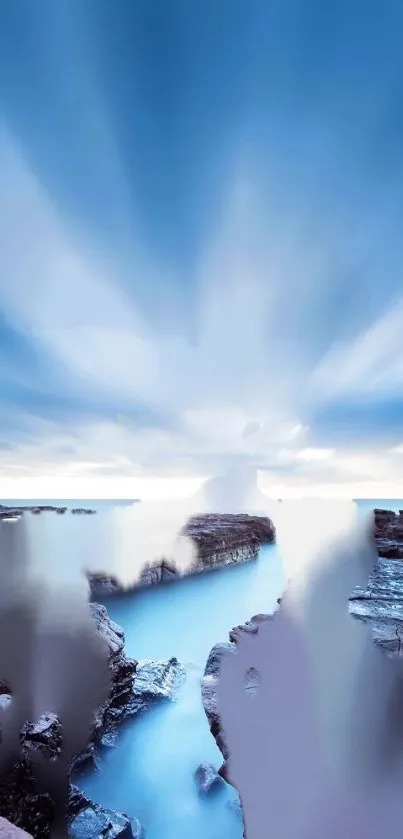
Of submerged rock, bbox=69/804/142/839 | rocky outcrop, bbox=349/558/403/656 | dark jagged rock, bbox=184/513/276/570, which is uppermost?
rocky outcrop, bbox=349/558/403/656

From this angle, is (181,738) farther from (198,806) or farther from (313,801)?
(313,801)

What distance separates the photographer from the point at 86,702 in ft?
18.3

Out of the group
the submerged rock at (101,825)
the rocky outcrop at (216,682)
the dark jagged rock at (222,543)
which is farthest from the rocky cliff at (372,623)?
the dark jagged rock at (222,543)

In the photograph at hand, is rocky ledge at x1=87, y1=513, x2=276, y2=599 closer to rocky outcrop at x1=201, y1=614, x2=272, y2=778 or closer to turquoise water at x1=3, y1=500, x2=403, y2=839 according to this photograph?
turquoise water at x1=3, y1=500, x2=403, y2=839

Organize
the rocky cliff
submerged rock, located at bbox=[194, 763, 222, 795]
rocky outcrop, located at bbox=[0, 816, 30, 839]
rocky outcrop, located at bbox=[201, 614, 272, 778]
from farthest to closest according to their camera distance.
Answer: submerged rock, located at bbox=[194, 763, 222, 795] → the rocky cliff → rocky outcrop, located at bbox=[201, 614, 272, 778] → rocky outcrop, located at bbox=[0, 816, 30, 839]

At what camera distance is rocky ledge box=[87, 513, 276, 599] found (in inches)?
633

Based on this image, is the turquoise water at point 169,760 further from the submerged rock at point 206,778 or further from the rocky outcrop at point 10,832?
the rocky outcrop at point 10,832

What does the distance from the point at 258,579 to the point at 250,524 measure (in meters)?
11.3

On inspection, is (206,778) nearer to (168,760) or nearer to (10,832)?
(168,760)

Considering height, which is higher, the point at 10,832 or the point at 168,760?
the point at 10,832

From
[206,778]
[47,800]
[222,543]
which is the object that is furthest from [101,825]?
[222,543]

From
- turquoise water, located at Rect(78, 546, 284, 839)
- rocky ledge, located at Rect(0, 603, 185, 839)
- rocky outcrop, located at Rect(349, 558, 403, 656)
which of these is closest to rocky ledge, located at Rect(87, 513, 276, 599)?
turquoise water, located at Rect(78, 546, 284, 839)

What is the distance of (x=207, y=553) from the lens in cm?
2300

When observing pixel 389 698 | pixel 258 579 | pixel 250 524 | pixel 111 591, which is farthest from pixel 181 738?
pixel 250 524
